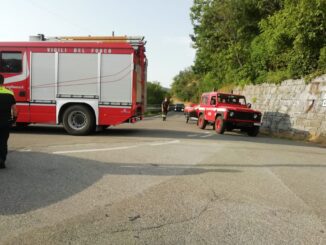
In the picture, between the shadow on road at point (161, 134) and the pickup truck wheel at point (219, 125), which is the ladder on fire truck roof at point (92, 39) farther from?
the pickup truck wheel at point (219, 125)

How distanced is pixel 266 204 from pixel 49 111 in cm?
946

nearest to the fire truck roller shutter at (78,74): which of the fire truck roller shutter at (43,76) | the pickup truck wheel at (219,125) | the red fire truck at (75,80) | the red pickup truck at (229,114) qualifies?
the red fire truck at (75,80)

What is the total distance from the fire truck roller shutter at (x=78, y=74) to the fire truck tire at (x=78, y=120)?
546 mm

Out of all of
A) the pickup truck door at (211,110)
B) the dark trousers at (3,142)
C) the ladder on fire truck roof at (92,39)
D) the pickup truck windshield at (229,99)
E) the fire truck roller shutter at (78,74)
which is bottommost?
the dark trousers at (3,142)

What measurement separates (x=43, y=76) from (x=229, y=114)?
24.9 ft

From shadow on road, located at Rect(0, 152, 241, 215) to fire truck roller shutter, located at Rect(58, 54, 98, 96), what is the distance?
15.4 feet

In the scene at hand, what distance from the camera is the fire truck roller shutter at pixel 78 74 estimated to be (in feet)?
41.0

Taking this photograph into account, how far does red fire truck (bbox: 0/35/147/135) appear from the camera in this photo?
40.7 feet

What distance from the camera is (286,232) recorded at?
12.7ft

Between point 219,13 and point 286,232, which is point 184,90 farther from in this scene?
point 286,232

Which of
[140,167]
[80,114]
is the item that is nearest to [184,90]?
[80,114]

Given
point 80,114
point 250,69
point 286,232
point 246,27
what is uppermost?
point 246,27

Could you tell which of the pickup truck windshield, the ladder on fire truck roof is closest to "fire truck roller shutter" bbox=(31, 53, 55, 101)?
the ladder on fire truck roof

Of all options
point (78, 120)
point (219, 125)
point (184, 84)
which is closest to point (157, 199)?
point (78, 120)
